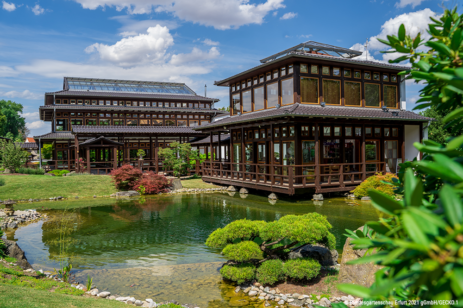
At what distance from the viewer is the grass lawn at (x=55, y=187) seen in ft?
60.2

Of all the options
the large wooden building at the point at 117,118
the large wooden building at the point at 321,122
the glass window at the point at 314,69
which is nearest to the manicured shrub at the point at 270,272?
the large wooden building at the point at 321,122

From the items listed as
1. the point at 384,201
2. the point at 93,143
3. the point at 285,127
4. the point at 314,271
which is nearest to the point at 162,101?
the point at 93,143

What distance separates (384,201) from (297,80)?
54.9 feet

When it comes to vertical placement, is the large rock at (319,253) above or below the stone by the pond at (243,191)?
below

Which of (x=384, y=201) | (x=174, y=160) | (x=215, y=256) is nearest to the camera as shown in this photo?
(x=384, y=201)

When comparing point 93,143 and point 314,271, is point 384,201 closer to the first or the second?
point 314,271

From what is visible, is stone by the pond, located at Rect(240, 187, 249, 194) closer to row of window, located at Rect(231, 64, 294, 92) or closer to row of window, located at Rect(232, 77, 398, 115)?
row of window, located at Rect(232, 77, 398, 115)

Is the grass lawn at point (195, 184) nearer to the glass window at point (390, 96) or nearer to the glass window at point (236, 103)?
the glass window at point (236, 103)

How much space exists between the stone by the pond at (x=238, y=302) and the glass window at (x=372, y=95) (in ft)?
55.3

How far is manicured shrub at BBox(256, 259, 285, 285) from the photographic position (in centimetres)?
640

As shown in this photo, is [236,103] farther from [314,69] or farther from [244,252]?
[244,252]

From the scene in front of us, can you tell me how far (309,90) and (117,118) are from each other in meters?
23.3

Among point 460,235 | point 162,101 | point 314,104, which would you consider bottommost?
point 460,235

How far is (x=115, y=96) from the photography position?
35688mm
